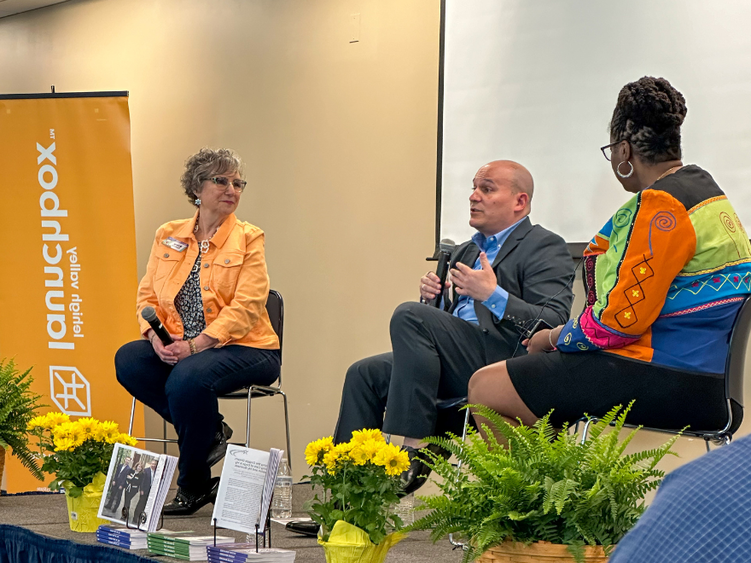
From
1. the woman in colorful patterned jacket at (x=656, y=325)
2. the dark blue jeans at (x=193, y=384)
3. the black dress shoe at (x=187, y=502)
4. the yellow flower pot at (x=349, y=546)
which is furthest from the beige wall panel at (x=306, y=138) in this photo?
the yellow flower pot at (x=349, y=546)

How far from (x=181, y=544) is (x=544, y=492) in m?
1.07

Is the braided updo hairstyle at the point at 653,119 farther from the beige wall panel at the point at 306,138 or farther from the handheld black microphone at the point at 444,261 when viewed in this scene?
the beige wall panel at the point at 306,138

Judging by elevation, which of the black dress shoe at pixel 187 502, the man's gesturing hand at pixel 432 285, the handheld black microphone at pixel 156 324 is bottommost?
the black dress shoe at pixel 187 502

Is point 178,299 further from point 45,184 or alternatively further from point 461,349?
point 45,184

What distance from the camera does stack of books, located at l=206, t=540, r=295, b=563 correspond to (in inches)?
76.9

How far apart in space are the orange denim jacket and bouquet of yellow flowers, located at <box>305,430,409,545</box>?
134cm

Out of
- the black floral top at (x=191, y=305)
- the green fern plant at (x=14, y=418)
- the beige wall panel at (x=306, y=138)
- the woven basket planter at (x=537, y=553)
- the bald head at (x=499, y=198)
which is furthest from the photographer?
the beige wall panel at (x=306, y=138)

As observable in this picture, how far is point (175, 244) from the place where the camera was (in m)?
3.32

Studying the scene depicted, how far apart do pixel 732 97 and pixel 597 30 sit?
1.91ft

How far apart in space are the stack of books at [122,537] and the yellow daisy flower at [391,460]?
2.65ft

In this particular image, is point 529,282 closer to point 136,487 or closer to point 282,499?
point 282,499

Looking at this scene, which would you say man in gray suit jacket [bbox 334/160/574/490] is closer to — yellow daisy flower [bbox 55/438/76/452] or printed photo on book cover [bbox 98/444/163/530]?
printed photo on book cover [bbox 98/444/163/530]

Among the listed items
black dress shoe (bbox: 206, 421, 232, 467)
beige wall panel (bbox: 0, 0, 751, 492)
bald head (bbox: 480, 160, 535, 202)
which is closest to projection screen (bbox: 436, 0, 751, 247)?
beige wall panel (bbox: 0, 0, 751, 492)

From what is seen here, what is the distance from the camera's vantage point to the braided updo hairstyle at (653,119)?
6.86 ft
